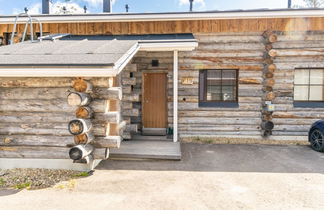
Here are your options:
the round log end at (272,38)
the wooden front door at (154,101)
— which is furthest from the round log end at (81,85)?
the round log end at (272,38)

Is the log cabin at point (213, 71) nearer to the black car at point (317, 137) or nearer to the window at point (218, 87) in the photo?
the window at point (218, 87)

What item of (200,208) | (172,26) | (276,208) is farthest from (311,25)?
(200,208)

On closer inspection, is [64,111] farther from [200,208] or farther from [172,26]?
[172,26]

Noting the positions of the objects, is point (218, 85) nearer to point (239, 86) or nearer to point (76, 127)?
point (239, 86)

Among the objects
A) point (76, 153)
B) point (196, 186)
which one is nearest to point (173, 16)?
point (76, 153)

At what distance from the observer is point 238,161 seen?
18.8 feet

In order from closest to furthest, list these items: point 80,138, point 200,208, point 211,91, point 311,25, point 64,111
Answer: point 200,208 → point 80,138 → point 64,111 → point 311,25 → point 211,91

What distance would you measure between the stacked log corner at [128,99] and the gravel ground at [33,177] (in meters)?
2.70

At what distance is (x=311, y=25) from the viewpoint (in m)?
7.58

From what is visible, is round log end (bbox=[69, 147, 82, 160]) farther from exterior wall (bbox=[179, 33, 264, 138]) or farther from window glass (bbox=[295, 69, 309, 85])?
window glass (bbox=[295, 69, 309, 85])

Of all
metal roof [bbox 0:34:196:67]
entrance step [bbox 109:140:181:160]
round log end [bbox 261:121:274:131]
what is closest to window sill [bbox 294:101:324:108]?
round log end [bbox 261:121:274:131]

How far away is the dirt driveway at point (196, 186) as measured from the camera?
11.8 ft

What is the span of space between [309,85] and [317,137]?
2341 mm

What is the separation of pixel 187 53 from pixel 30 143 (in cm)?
584
